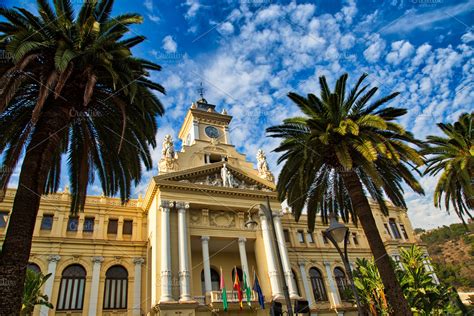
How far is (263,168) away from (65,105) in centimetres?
2266

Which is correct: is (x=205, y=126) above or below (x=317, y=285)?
above

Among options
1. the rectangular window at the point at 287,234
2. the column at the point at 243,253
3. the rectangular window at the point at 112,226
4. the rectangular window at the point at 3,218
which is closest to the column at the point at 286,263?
the column at the point at 243,253

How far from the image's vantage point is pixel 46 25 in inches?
473

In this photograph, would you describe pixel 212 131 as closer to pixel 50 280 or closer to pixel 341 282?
pixel 50 280

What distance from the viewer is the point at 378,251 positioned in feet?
45.0

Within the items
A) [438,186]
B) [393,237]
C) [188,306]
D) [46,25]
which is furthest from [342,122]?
[393,237]

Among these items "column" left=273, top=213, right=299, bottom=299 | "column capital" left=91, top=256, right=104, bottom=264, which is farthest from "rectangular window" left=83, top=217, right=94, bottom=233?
"column" left=273, top=213, right=299, bottom=299

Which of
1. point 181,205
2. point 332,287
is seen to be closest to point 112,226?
point 181,205

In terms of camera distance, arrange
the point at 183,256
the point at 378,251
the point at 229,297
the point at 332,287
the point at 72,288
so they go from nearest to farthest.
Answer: the point at 378,251 → the point at 183,256 → the point at 229,297 → the point at 72,288 → the point at 332,287

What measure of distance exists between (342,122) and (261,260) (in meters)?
15.7

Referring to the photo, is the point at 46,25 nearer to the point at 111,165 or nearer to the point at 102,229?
the point at 111,165

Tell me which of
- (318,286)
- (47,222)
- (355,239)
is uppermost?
(47,222)

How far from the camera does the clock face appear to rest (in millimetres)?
34344

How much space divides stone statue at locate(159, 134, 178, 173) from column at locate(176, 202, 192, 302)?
3.67 metres
